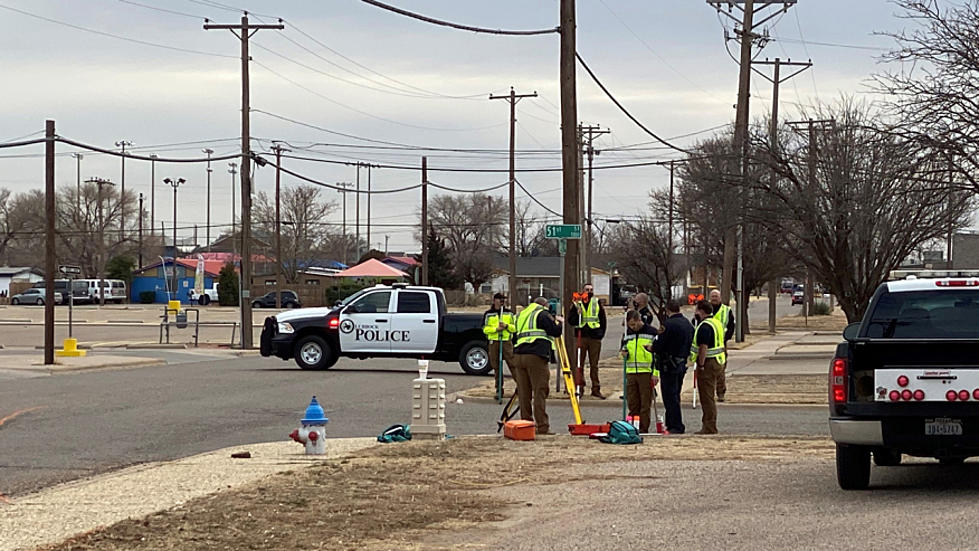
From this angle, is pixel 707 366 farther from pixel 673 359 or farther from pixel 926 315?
pixel 926 315

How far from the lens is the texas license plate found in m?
9.44

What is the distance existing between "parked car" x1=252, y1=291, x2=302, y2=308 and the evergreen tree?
10.2m

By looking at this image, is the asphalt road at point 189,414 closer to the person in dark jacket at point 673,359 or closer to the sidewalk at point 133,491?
the sidewalk at point 133,491

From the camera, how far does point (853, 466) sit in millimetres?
9945

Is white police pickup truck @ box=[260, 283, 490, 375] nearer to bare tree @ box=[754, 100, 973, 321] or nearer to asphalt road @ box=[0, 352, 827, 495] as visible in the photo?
asphalt road @ box=[0, 352, 827, 495]

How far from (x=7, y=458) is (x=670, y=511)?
8.19 m

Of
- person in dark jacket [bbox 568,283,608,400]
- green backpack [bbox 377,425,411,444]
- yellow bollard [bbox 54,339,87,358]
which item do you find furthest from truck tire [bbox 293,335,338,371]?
green backpack [bbox 377,425,411,444]

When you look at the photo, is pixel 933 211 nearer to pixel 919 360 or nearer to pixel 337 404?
pixel 337 404

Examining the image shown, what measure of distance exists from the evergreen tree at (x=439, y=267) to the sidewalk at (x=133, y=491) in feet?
225

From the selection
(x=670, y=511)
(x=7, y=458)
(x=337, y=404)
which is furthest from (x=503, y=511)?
(x=337, y=404)


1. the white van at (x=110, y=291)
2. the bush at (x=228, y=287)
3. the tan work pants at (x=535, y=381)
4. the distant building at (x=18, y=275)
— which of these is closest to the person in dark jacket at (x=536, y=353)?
the tan work pants at (x=535, y=381)

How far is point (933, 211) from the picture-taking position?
3088 cm

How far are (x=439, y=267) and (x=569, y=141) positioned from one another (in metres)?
62.1

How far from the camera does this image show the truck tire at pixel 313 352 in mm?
28844
